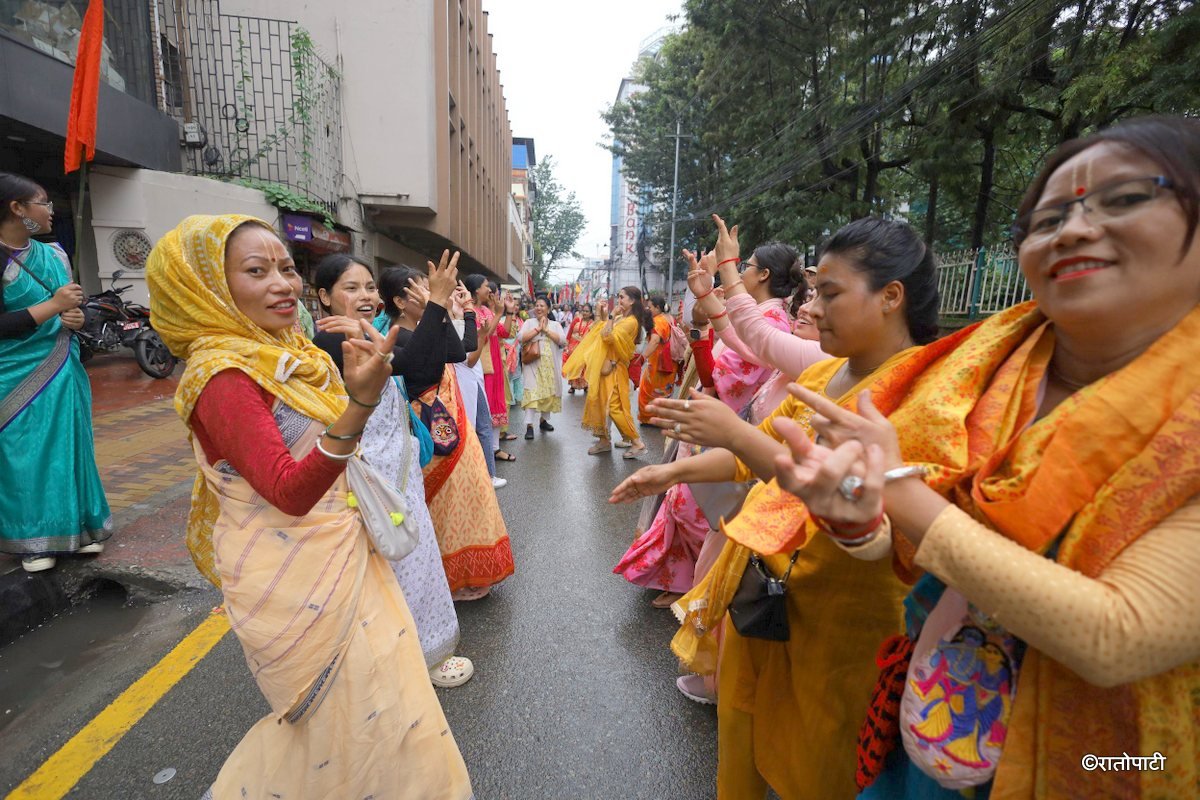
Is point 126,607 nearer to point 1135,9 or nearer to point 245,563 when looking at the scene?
point 245,563

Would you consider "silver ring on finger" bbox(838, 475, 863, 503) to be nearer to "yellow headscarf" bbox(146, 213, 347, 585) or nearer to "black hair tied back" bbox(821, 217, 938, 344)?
"black hair tied back" bbox(821, 217, 938, 344)

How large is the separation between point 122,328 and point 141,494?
14.2ft

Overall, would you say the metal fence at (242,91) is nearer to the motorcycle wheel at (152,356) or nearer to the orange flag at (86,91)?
the motorcycle wheel at (152,356)

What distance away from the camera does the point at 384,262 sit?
1187 centimetres

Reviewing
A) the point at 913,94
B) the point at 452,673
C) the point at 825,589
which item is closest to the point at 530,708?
the point at 452,673

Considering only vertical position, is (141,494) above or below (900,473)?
below

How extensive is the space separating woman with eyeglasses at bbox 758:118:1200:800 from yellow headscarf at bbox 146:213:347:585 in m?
1.19

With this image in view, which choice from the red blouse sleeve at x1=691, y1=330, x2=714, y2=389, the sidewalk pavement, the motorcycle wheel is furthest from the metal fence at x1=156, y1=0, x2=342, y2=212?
the red blouse sleeve at x1=691, y1=330, x2=714, y2=389

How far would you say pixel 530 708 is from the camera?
2.24m

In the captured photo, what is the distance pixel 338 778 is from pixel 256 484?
2.36 feet

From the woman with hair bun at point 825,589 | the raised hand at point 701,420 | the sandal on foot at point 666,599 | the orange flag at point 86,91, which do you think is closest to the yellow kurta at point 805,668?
the woman with hair bun at point 825,589

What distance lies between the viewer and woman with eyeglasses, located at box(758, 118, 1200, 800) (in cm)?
71

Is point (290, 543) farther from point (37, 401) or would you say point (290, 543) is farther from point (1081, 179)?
point (37, 401)
